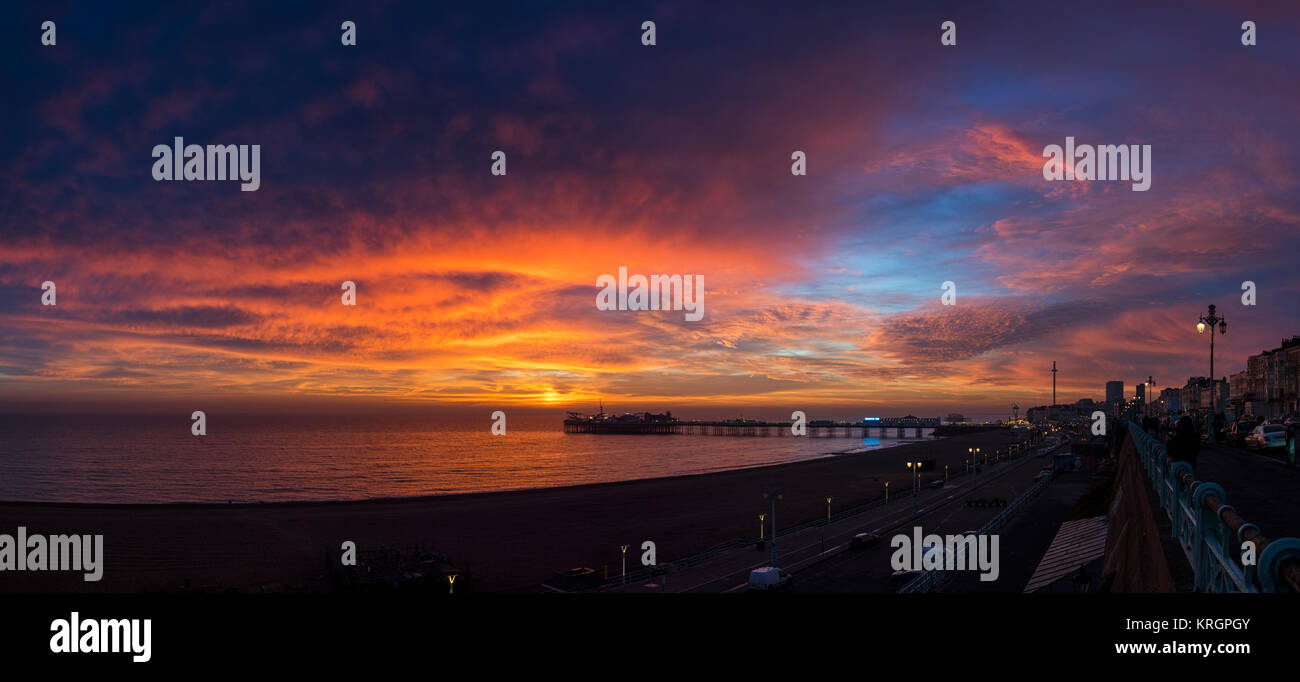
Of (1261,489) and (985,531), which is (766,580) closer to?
(985,531)

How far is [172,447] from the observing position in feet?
387

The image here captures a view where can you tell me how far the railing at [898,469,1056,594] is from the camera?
22250 mm

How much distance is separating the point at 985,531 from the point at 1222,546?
3027cm

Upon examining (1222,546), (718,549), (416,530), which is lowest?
(416,530)

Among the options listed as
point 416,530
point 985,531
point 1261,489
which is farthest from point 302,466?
point 1261,489

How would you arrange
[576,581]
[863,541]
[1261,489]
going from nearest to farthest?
[1261,489] < [576,581] < [863,541]

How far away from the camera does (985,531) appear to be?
3133 cm

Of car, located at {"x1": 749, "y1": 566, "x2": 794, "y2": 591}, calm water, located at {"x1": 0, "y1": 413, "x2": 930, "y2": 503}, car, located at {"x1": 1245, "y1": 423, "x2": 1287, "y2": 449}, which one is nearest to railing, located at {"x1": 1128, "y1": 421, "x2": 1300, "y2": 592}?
car, located at {"x1": 749, "y1": 566, "x2": 794, "y2": 591}

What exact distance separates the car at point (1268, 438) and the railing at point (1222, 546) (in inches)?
1050

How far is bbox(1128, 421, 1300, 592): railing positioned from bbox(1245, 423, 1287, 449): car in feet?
87.5

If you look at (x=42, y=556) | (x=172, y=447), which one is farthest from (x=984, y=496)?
(x=172, y=447)

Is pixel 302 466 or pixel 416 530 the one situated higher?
pixel 416 530

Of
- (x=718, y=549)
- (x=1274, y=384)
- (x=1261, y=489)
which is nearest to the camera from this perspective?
(x=1261, y=489)

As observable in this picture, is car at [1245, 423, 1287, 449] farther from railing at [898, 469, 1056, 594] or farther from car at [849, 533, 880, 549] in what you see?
car at [849, 533, 880, 549]
